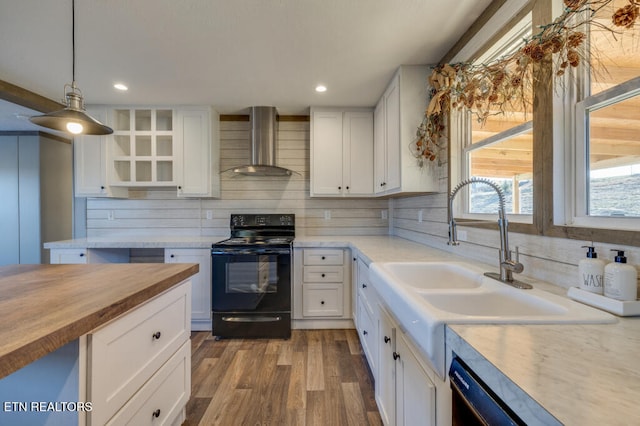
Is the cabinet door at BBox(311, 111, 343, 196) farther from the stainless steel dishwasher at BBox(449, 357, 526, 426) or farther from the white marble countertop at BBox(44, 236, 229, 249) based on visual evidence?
the stainless steel dishwasher at BBox(449, 357, 526, 426)

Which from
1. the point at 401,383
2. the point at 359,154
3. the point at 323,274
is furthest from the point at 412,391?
the point at 359,154

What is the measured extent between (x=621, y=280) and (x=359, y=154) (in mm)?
2398

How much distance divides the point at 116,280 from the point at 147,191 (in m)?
2.42

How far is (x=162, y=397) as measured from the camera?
4.10 feet

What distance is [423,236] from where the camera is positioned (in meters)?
2.41

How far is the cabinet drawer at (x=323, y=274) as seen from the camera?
2.68 m

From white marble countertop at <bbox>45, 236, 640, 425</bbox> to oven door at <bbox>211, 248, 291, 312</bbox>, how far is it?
198 centimetres

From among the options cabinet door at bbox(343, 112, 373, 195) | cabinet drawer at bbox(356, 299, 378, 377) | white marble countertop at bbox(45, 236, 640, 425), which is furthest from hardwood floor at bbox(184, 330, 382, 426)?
cabinet door at bbox(343, 112, 373, 195)

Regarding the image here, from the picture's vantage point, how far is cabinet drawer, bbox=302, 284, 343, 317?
2.68 metres

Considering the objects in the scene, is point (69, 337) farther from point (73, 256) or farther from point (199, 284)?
point (73, 256)

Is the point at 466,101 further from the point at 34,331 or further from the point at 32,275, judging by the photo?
the point at 32,275

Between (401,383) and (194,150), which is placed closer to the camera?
(401,383)

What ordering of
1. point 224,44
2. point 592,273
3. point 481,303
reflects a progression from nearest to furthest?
point 592,273
point 481,303
point 224,44

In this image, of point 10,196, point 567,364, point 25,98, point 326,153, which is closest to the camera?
point 567,364
